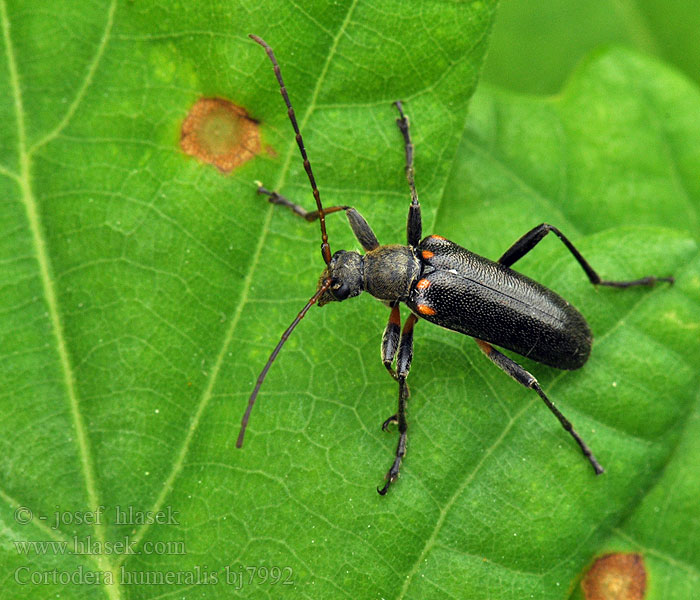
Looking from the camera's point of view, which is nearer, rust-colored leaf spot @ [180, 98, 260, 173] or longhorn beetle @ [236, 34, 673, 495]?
rust-colored leaf spot @ [180, 98, 260, 173]

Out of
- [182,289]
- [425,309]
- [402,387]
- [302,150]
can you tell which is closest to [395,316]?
[425,309]

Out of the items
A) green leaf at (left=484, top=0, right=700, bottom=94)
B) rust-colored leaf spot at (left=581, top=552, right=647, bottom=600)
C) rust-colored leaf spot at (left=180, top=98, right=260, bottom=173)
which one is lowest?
rust-colored leaf spot at (left=581, top=552, right=647, bottom=600)

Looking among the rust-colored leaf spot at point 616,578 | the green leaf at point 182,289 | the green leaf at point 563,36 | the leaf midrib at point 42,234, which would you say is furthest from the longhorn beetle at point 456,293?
the green leaf at point 563,36

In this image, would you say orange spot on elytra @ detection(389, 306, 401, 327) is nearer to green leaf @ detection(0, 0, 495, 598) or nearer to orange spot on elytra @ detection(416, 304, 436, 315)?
orange spot on elytra @ detection(416, 304, 436, 315)

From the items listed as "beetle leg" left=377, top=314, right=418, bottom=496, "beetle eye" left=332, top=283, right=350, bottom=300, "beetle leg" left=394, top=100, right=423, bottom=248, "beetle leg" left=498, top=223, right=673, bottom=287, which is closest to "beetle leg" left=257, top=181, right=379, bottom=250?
"beetle leg" left=394, top=100, right=423, bottom=248

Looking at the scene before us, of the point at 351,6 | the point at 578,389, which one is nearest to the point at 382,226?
the point at 351,6

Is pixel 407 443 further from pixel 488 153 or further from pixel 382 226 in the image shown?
pixel 488 153
